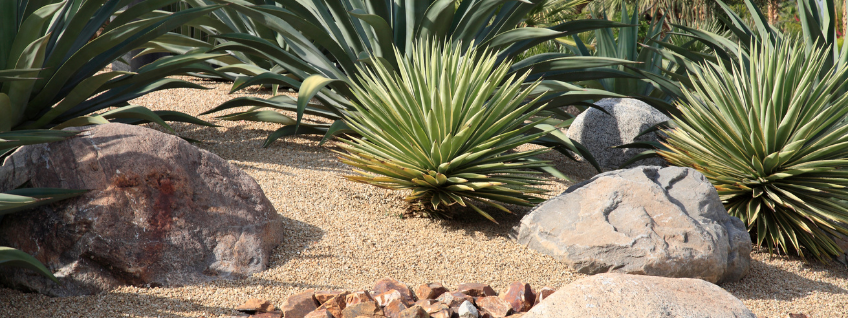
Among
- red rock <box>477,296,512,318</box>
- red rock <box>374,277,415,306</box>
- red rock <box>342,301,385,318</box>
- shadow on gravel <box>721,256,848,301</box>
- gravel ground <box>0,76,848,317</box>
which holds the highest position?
red rock <box>342,301,385,318</box>

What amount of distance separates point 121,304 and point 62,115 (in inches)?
67.0

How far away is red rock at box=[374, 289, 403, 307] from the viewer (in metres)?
2.26

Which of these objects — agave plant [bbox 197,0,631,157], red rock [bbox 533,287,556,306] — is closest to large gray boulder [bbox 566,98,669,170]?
agave plant [bbox 197,0,631,157]

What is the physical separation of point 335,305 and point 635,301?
1.07 metres

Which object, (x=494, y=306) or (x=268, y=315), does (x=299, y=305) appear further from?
(x=494, y=306)

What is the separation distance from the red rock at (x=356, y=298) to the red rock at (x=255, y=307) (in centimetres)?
28

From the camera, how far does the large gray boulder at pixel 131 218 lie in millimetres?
2318

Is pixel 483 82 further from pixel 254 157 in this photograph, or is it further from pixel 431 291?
pixel 254 157

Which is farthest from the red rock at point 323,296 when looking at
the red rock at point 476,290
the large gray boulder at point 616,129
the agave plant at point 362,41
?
the large gray boulder at point 616,129

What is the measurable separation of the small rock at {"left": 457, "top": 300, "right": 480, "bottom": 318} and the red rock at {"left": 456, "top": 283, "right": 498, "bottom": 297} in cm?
16

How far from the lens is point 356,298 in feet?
7.27

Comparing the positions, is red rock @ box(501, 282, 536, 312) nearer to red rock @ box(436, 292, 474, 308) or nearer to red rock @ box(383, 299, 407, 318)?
red rock @ box(436, 292, 474, 308)

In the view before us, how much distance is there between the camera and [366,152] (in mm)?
3197

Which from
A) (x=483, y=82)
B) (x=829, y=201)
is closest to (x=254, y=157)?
(x=483, y=82)
